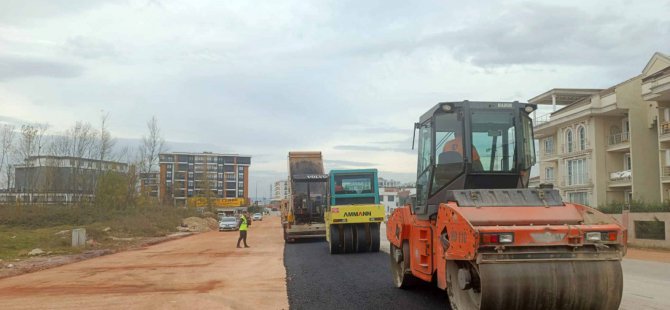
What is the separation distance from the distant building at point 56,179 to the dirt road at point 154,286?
117ft

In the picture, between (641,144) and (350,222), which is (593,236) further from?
(641,144)

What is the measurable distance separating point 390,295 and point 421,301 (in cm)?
85

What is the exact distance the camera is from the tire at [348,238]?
19.9 m

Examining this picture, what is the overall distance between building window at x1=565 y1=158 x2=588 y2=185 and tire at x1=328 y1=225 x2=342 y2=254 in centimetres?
2808

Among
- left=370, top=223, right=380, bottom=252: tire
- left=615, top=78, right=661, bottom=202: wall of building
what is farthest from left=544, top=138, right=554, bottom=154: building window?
left=370, top=223, right=380, bottom=252: tire

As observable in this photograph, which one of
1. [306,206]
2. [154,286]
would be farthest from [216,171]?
[154,286]

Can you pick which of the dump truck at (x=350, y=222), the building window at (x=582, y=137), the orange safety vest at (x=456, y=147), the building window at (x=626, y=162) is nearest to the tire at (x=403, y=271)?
the orange safety vest at (x=456, y=147)

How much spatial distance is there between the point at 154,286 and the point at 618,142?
36.5 meters

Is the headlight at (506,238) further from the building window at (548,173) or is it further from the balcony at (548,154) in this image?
the building window at (548,173)

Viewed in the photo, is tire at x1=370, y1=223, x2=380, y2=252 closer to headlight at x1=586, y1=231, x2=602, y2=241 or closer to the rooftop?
headlight at x1=586, y1=231, x2=602, y2=241

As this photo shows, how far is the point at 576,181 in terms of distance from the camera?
42406 millimetres

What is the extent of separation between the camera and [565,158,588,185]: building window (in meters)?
41.3

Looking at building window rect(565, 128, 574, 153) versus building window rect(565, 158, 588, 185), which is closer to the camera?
building window rect(565, 158, 588, 185)

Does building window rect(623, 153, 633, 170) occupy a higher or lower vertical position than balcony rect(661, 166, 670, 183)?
higher
